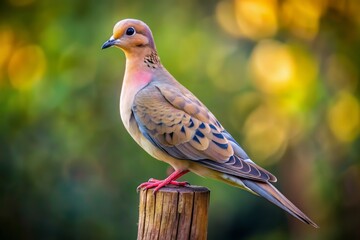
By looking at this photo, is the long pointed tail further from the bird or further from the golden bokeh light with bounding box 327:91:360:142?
the golden bokeh light with bounding box 327:91:360:142

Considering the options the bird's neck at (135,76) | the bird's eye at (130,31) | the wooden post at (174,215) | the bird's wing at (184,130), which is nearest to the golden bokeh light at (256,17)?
the bird's neck at (135,76)

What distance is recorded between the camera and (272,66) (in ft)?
23.6

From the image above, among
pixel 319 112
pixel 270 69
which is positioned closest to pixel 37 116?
pixel 270 69

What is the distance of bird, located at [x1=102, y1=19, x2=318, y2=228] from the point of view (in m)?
3.89

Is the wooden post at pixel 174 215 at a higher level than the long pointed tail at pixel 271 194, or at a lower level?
lower

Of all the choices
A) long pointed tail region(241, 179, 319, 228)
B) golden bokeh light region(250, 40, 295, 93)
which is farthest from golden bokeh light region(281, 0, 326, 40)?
long pointed tail region(241, 179, 319, 228)

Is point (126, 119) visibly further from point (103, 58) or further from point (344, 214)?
point (344, 214)

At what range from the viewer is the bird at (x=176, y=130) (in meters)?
3.89

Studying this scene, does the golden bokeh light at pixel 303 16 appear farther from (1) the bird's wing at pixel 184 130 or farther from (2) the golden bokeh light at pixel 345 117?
(1) the bird's wing at pixel 184 130

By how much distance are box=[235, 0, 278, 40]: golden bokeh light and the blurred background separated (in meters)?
0.01

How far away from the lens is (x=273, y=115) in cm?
752

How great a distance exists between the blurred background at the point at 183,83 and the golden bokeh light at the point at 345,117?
0.01 meters

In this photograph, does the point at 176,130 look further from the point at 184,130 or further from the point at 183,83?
the point at 183,83

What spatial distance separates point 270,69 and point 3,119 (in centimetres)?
253
